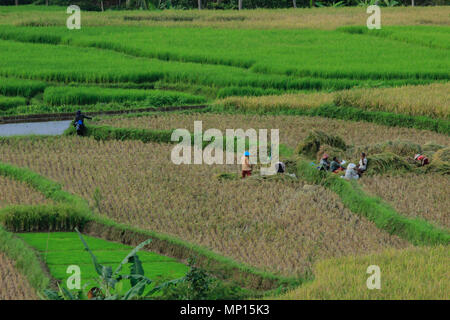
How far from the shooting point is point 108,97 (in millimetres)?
19938

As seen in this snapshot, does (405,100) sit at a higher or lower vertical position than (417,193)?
higher

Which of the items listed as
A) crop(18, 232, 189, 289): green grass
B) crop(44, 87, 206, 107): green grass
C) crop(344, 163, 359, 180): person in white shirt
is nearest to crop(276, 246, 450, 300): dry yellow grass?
crop(18, 232, 189, 289): green grass

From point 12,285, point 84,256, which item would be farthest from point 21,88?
point 12,285

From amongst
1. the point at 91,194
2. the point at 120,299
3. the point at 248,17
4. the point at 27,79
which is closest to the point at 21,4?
the point at 248,17

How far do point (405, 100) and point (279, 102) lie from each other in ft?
9.05

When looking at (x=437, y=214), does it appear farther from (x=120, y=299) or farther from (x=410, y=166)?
(x=120, y=299)

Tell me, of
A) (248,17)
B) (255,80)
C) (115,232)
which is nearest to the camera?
(115,232)

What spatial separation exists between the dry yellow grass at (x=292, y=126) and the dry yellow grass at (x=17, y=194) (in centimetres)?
463

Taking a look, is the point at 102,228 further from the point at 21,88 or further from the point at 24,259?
the point at 21,88

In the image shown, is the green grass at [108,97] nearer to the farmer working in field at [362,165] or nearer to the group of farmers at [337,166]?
the group of farmers at [337,166]

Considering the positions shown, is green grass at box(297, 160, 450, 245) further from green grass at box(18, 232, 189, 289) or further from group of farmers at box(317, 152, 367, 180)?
green grass at box(18, 232, 189, 289)

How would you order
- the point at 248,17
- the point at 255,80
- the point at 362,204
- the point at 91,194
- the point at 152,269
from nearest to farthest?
the point at 152,269 → the point at 362,204 → the point at 91,194 → the point at 255,80 → the point at 248,17

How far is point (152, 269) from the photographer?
823 cm
